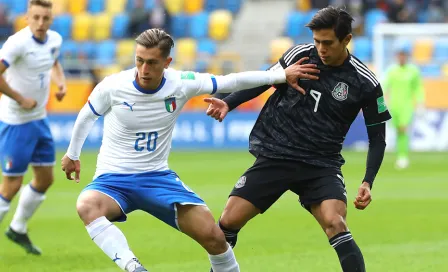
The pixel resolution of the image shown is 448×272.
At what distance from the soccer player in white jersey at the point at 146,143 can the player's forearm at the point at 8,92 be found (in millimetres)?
2585

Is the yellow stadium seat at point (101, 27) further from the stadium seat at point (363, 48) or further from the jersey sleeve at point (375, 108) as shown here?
A: the jersey sleeve at point (375, 108)

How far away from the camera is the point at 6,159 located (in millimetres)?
9758

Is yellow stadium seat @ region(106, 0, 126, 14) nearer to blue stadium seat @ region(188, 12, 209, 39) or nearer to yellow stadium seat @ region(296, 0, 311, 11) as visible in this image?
blue stadium seat @ region(188, 12, 209, 39)

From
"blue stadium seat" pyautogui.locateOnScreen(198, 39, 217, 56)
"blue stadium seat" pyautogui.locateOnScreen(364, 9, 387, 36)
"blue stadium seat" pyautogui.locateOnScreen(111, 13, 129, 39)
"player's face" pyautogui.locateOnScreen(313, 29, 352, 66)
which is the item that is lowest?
"blue stadium seat" pyautogui.locateOnScreen(198, 39, 217, 56)

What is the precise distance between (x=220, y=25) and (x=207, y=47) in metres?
1.29

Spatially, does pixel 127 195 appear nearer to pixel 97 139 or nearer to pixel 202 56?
pixel 97 139

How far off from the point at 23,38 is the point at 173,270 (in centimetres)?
288

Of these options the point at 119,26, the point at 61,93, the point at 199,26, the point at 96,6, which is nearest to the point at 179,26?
the point at 199,26

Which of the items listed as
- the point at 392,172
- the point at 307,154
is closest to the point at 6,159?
the point at 307,154

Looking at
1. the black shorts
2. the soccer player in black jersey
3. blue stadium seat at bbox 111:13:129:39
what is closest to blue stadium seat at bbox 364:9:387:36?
blue stadium seat at bbox 111:13:129:39

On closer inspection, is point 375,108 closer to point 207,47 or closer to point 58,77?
point 58,77

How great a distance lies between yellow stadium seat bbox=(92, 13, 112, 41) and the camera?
31047 millimetres

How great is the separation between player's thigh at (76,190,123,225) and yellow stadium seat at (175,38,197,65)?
2028 cm

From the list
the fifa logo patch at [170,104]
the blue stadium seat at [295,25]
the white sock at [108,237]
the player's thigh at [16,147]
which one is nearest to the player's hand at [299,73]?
the fifa logo patch at [170,104]
